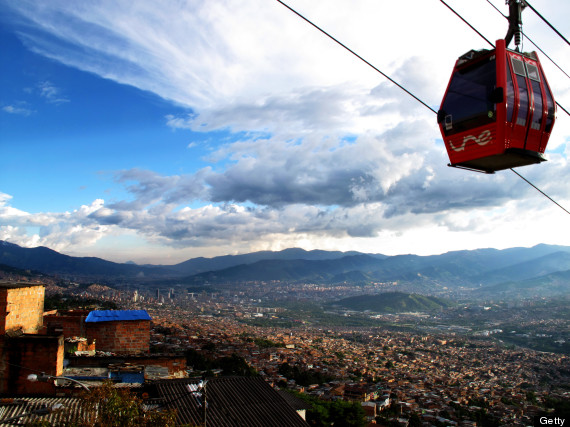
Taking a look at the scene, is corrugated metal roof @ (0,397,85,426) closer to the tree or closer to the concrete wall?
the tree

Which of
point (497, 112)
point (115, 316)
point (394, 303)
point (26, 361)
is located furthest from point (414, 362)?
point (394, 303)

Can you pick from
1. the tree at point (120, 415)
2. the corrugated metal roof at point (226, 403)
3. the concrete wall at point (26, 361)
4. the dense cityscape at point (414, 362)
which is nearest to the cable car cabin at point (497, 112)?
the tree at point (120, 415)

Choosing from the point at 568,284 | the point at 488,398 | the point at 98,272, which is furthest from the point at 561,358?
the point at 98,272

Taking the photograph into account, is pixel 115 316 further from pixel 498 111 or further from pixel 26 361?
pixel 498 111

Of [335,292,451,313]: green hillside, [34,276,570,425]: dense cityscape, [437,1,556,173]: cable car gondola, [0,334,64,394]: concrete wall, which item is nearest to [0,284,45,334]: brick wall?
[0,334,64,394]: concrete wall

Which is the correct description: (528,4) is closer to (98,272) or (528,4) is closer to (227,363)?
(227,363)

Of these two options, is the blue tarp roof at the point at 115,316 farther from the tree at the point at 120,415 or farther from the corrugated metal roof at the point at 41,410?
the tree at the point at 120,415
